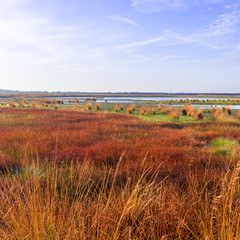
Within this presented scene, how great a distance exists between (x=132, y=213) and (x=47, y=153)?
13.7 ft

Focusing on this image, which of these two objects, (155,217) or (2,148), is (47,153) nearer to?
(2,148)

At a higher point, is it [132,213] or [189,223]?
[132,213]

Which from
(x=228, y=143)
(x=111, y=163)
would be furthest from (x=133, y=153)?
(x=228, y=143)

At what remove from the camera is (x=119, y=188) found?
389 centimetres

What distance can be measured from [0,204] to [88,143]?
4.65 m

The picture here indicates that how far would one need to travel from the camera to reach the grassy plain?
2.34m

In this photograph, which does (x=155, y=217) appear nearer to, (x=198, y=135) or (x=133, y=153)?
(x=133, y=153)

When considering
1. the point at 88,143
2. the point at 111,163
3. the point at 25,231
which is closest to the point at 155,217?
the point at 25,231

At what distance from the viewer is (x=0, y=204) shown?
3006mm

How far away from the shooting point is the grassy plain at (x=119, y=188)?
234 cm

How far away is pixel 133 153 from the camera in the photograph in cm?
608

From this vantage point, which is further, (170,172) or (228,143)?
(228,143)

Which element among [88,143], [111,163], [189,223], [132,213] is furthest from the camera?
[88,143]

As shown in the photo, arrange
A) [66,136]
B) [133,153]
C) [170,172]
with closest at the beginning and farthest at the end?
1. [170,172]
2. [133,153]
3. [66,136]
